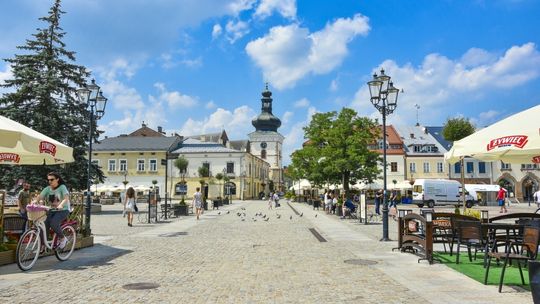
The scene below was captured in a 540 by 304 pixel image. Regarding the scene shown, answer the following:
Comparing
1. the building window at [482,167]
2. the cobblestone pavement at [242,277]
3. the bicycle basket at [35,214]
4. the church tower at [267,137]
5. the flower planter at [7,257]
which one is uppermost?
the church tower at [267,137]

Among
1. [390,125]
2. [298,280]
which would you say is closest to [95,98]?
[298,280]

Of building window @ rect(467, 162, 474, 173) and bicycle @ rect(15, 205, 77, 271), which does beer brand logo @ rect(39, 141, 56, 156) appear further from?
building window @ rect(467, 162, 474, 173)

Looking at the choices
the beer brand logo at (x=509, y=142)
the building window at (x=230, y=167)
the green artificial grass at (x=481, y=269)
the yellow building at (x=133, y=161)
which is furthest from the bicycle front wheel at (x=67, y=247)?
the building window at (x=230, y=167)

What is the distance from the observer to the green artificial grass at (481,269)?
8094 millimetres

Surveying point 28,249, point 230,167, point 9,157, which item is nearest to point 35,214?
point 28,249

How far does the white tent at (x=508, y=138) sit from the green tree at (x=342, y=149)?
28.1m

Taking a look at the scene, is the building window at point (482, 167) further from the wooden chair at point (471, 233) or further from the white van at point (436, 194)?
the wooden chair at point (471, 233)

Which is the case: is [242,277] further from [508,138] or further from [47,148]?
[508,138]

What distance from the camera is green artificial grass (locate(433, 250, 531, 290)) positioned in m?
8.09

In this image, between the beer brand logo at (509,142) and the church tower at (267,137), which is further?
the church tower at (267,137)

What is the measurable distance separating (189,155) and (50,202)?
64521 mm

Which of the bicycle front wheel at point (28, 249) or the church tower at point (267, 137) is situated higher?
the church tower at point (267, 137)

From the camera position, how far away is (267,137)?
345 feet

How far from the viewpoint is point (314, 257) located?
11359 mm
